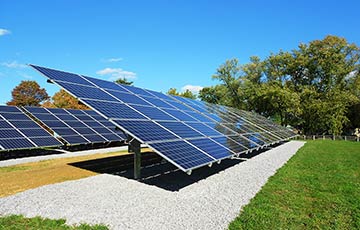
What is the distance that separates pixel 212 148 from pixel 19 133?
1438 centimetres

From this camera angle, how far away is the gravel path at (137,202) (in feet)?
23.6

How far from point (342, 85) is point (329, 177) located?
44.9m

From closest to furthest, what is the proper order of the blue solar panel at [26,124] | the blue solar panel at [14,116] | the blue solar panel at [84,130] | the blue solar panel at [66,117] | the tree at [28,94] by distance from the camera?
the blue solar panel at [26,124] → the blue solar panel at [14,116] → the blue solar panel at [84,130] → the blue solar panel at [66,117] → the tree at [28,94]

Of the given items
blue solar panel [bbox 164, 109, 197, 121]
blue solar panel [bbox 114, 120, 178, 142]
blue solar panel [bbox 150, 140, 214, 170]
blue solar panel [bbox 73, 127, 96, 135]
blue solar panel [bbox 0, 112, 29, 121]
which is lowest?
blue solar panel [bbox 73, 127, 96, 135]

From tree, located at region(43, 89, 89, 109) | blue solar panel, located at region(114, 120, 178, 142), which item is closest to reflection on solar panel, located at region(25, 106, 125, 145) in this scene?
blue solar panel, located at region(114, 120, 178, 142)

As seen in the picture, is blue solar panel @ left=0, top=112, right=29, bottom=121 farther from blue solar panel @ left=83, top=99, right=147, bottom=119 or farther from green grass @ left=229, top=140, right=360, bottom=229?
green grass @ left=229, top=140, right=360, bottom=229

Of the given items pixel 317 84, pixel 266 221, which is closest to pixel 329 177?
pixel 266 221

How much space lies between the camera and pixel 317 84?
170 ft

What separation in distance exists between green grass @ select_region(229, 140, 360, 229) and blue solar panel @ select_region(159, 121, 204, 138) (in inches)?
148

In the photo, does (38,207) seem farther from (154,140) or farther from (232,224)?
(232,224)

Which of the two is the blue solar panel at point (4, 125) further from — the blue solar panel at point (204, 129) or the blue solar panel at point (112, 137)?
the blue solar panel at point (204, 129)

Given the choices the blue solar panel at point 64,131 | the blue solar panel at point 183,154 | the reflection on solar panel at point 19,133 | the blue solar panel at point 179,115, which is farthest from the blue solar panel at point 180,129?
the blue solar panel at point 64,131

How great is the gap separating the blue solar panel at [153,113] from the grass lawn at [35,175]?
3748mm

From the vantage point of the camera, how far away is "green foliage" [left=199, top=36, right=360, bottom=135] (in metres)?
46.8
